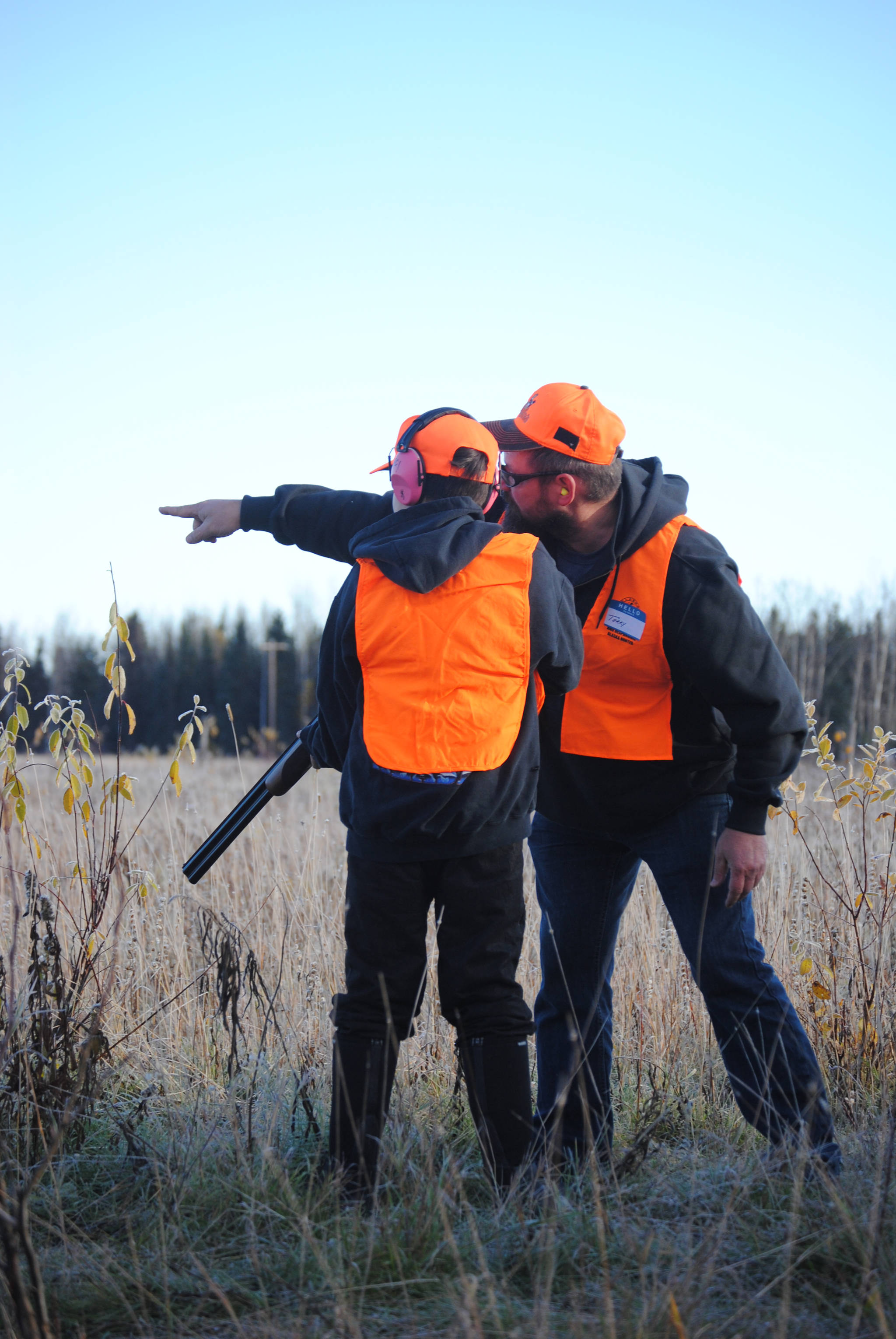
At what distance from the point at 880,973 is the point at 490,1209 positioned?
1.80 m

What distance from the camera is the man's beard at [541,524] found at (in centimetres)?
273

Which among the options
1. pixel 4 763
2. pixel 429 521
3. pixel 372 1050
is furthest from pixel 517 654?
pixel 4 763

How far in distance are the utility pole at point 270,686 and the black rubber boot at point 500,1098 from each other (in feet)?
A: 139

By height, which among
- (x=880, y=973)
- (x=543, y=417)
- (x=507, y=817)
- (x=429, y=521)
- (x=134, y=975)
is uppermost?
(x=543, y=417)

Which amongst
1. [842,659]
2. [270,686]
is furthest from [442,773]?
[270,686]

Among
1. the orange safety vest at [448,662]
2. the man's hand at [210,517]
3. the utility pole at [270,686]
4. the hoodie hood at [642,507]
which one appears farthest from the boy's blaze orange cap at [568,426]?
the utility pole at [270,686]

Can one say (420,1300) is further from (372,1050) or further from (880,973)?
(880,973)

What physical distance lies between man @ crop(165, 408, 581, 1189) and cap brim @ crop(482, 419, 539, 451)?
14.3 inches

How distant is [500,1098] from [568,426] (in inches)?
69.1

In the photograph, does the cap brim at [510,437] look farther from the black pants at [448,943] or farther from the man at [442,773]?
the black pants at [448,943]

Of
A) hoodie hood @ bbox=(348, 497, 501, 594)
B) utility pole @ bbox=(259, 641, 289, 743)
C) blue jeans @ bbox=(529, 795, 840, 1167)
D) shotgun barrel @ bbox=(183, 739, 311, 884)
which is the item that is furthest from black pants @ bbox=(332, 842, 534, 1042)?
utility pole @ bbox=(259, 641, 289, 743)

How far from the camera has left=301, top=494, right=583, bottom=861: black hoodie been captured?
216 centimetres

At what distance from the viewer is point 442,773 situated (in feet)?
Result: 7.07

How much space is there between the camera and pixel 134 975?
3.94 meters
